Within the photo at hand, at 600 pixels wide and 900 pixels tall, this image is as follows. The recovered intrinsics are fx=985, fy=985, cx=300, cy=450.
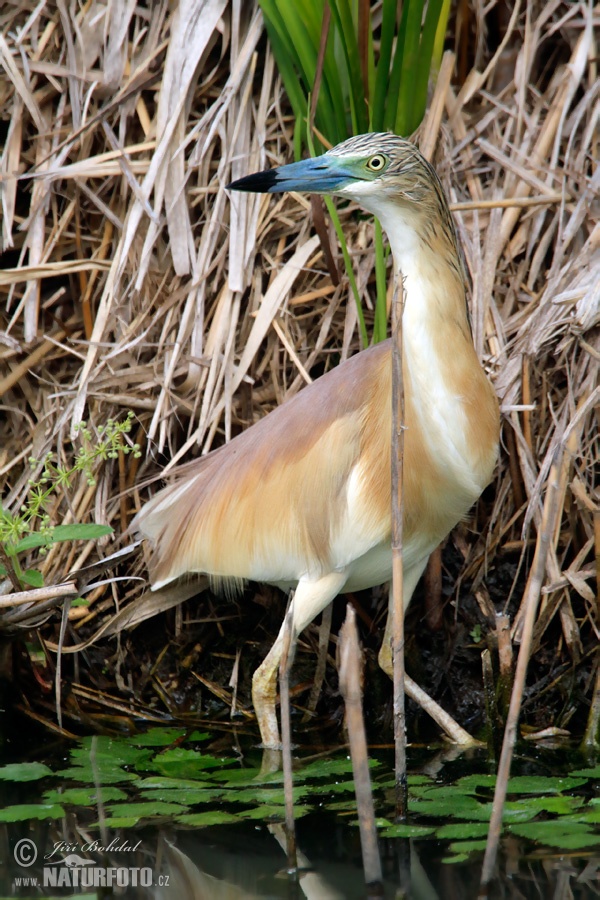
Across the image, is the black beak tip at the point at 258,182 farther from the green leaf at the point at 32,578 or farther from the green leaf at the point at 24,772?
the green leaf at the point at 24,772

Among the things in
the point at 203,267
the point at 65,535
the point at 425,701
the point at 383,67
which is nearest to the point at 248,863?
the point at 425,701

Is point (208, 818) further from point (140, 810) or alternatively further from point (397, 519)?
point (397, 519)

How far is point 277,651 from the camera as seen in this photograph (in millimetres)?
2725

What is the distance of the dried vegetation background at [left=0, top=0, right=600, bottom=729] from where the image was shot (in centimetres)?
305

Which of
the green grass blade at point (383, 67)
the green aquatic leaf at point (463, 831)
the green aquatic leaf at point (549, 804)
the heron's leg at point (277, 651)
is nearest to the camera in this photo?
the green aquatic leaf at point (463, 831)

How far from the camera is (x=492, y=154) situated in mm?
3354

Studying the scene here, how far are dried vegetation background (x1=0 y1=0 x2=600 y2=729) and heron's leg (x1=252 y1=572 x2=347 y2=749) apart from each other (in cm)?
43

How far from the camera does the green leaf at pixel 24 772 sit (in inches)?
94.8

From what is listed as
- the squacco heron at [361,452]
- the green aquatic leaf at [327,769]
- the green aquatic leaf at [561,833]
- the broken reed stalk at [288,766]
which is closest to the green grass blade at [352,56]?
the squacco heron at [361,452]

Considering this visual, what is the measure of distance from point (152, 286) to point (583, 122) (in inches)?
62.7

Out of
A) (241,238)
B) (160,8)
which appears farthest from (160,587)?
(160,8)

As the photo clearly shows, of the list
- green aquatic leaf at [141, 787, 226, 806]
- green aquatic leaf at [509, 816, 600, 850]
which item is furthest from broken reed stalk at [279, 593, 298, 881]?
green aquatic leaf at [509, 816, 600, 850]

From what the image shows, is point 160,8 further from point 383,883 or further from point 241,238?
point 383,883

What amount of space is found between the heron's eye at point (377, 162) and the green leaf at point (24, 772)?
5.50 feet
